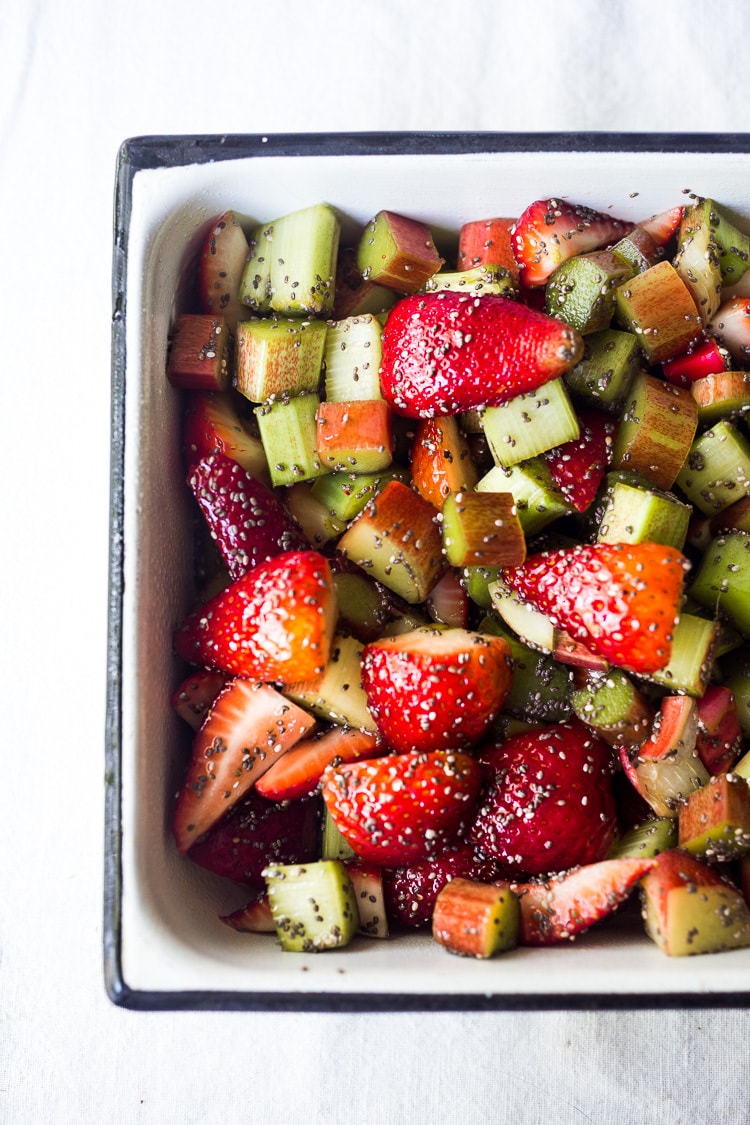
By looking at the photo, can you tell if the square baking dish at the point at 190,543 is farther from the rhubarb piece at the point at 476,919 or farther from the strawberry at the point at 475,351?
the strawberry at the point at 475,351

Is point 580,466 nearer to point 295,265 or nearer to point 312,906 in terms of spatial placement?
Result: point 295,265

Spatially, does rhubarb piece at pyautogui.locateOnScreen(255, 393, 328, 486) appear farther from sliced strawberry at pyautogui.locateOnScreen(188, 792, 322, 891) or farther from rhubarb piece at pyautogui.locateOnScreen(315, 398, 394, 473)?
sliced strawberry at pyautogui.locateOnScreen(188, 792, 322, 891)

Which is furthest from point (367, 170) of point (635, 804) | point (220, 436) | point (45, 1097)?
point (45, 1097)

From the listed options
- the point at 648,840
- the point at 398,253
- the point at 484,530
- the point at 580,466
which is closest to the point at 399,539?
the point at 484,530

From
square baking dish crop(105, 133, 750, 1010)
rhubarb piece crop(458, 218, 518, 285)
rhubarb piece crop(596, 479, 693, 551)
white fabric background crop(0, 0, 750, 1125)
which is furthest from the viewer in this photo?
white fabric background crop(0, 0, 750, 1125)

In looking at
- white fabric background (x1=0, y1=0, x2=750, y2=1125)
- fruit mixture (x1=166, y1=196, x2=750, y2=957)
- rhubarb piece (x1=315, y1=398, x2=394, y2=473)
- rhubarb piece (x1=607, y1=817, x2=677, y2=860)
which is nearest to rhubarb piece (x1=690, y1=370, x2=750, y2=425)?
fruit mixture (x1=166, y1=196, x2=750, y2=957)
